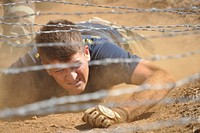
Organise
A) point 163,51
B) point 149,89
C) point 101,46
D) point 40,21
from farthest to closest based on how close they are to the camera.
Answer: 1. point 40,21
2. point 163,51
3. point 101,46
4. point 149,89

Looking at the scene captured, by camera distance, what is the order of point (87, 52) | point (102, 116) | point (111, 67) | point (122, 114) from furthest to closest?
point (111, 67) → point (87, 52) → point (122, 114) → point (102, 116)

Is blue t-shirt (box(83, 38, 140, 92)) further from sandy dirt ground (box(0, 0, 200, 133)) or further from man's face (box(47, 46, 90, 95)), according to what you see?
sandy dirt ground (box(0, 0, 200, 133))

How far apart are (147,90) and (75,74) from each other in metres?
0.45

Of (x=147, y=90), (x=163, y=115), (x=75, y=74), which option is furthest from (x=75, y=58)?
(x=163, y=115)

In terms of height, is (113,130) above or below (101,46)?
below

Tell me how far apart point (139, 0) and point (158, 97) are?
3854 millimetres

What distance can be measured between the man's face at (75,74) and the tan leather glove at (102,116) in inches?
13.4

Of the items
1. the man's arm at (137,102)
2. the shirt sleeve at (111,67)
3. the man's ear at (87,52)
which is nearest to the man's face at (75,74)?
the man's ear at (87,52)

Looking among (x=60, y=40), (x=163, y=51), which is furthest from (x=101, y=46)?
(x=163, y=51)

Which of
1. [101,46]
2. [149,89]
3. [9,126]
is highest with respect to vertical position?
[101,46]

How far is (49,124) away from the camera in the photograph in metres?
3.12

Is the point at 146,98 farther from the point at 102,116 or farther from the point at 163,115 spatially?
the point at 102,116

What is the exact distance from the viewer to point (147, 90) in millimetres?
3043

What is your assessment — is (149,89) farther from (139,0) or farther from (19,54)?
(139,0)
